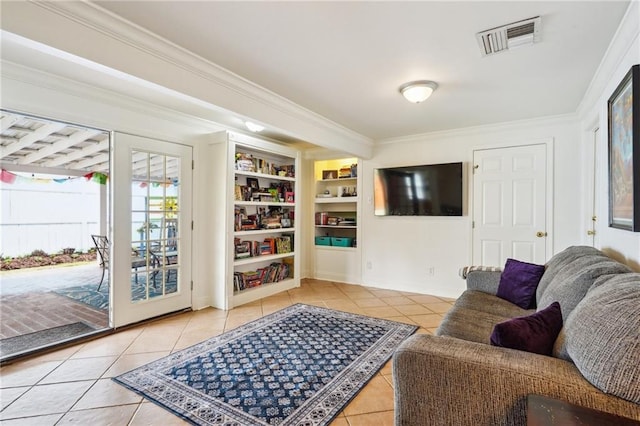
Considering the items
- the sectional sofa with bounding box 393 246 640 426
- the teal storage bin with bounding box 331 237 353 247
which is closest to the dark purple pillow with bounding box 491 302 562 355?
the sectional sofa with bounding box 393 246 640 426

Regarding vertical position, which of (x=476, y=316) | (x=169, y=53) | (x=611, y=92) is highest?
(x=169, y=53)

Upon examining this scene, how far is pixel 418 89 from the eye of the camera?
263 centimetres

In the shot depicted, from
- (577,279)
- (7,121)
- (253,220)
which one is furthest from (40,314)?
(577,279)

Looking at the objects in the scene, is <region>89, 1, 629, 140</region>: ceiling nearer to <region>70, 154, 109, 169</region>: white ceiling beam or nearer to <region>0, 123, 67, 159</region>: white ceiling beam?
<region>0, 123, 67, 159</region>: white ceiling beam

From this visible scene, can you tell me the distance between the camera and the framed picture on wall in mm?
1608

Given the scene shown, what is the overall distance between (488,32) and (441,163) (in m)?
2.54

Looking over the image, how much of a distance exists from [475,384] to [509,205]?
348 cm

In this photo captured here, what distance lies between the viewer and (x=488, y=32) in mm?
1907

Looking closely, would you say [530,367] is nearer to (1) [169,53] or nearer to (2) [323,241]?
(1) [169,53]

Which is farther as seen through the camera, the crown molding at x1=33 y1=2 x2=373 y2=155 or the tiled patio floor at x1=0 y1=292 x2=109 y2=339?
the tiled patio floor at x1=0 y1=292 x2=109 y2=339

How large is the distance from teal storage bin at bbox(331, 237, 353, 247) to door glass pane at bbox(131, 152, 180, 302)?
8.38 feet

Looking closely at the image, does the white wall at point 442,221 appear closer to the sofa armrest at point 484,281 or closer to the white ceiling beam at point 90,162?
the sofa armrest at point 484,281

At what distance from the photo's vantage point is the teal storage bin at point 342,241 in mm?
5191

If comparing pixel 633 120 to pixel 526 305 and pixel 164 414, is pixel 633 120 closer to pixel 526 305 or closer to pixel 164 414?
pixel 526 305
